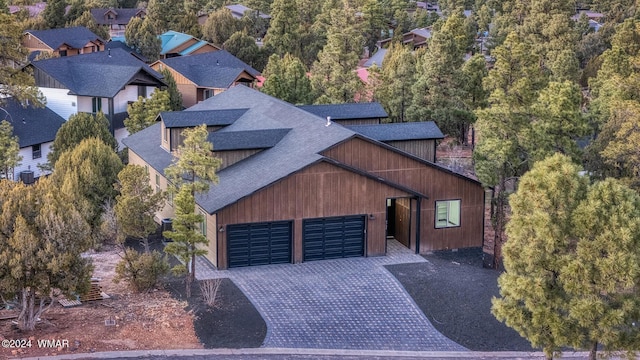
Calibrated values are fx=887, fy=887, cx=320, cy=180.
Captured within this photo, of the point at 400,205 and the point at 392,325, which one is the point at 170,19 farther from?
the point at 392,325

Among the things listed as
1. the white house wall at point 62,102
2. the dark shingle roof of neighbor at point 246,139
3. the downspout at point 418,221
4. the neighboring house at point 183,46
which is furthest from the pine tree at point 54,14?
the downspout at point 418,221

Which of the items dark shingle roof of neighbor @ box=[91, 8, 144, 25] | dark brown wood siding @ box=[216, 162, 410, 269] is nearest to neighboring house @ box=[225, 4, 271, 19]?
dark shingle roof of neighbor @ box=[91, 8, 144, 25]

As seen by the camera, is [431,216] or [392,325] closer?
[392,325]

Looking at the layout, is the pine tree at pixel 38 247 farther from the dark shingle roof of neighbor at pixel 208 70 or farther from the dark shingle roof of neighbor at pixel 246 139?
the dark shingle roof of neighbor at pixel 208 70

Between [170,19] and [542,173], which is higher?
[170,19]

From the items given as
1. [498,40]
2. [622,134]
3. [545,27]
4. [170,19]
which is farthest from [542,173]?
[170,19]

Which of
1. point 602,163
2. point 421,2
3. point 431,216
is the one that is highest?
point 421,2

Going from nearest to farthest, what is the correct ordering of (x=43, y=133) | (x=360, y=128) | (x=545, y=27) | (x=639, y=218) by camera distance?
(x=639, y=218), (x=360, y=128), (x=43, y=133), (x=545, y=27)
